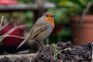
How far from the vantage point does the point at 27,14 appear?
797 cm

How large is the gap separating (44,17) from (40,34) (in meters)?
0.15

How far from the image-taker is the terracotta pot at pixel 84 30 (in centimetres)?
747

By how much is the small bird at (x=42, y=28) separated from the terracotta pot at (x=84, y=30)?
3.74 meters

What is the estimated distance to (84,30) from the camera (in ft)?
25.1

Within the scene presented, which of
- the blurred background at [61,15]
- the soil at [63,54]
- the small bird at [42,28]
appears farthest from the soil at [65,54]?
the blurred background at [61,15]

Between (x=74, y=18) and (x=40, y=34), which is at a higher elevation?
(x=40, y=34)

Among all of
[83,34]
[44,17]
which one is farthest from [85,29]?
[44,17]

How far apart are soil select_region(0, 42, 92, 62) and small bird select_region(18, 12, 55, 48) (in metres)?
0.77

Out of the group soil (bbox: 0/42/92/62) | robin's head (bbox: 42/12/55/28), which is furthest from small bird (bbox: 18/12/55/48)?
soil (bbox: 0/42/92/62)

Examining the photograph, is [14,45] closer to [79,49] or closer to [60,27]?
[60,27]

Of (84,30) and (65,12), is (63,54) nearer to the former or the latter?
(84,30)

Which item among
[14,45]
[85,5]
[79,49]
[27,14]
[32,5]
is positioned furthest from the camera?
[27,14]

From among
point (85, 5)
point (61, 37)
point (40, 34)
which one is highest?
point (40, 34)

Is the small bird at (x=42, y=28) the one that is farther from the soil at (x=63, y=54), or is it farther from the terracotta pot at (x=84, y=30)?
the terracotta pot at (x=84, y=30)
